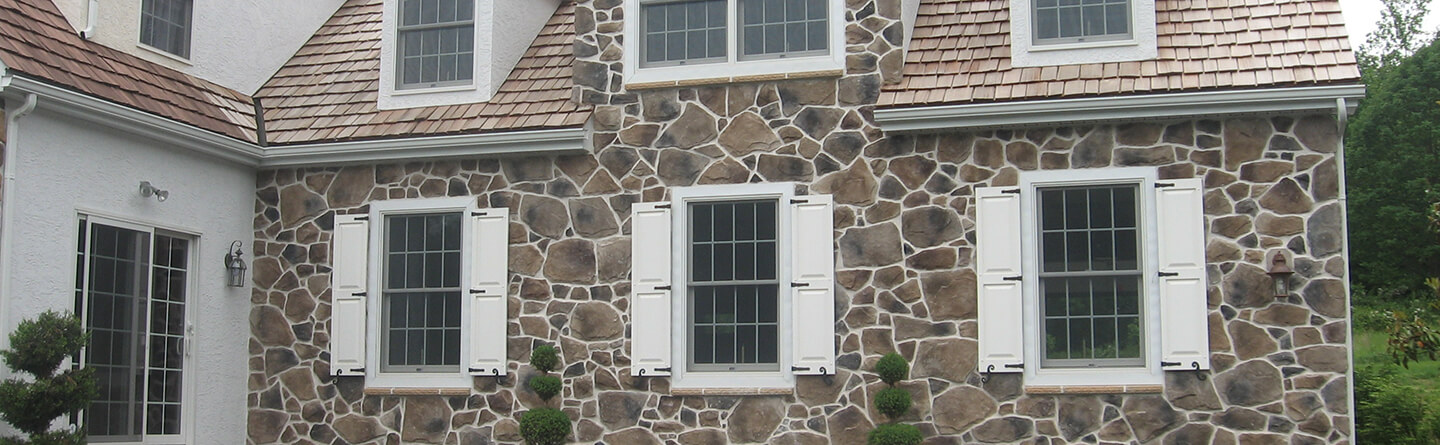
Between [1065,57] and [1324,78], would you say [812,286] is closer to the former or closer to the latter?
[1065,57]

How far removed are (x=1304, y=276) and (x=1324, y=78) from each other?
1.42m

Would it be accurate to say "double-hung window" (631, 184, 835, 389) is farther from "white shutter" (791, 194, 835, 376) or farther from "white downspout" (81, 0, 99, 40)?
"white downspout" (81, 0, 99, 40)

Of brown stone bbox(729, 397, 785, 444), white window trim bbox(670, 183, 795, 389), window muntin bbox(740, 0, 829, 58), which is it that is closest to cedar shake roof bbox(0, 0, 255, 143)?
white window trim bbox(670, 183, 795, 389)

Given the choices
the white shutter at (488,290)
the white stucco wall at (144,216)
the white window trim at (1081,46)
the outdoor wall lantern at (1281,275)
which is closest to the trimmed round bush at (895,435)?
the outdoor wall lantern at (1281,275)

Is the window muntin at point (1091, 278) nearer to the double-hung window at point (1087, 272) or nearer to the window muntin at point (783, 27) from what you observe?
the double-hung window at point (1087, 272)

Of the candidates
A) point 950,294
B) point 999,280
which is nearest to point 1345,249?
point 999,280

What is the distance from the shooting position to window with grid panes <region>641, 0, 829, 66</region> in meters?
10.9

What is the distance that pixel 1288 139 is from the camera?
9797 millimetres

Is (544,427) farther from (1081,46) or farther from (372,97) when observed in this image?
(1081,46)

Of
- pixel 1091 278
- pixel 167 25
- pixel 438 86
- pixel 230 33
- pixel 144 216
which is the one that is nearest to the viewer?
pixel 1091 278

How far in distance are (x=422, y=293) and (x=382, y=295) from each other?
1.22 ft

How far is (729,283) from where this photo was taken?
10742 mm

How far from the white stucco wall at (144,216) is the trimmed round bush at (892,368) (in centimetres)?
565

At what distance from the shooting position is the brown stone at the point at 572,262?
36.3 feet
